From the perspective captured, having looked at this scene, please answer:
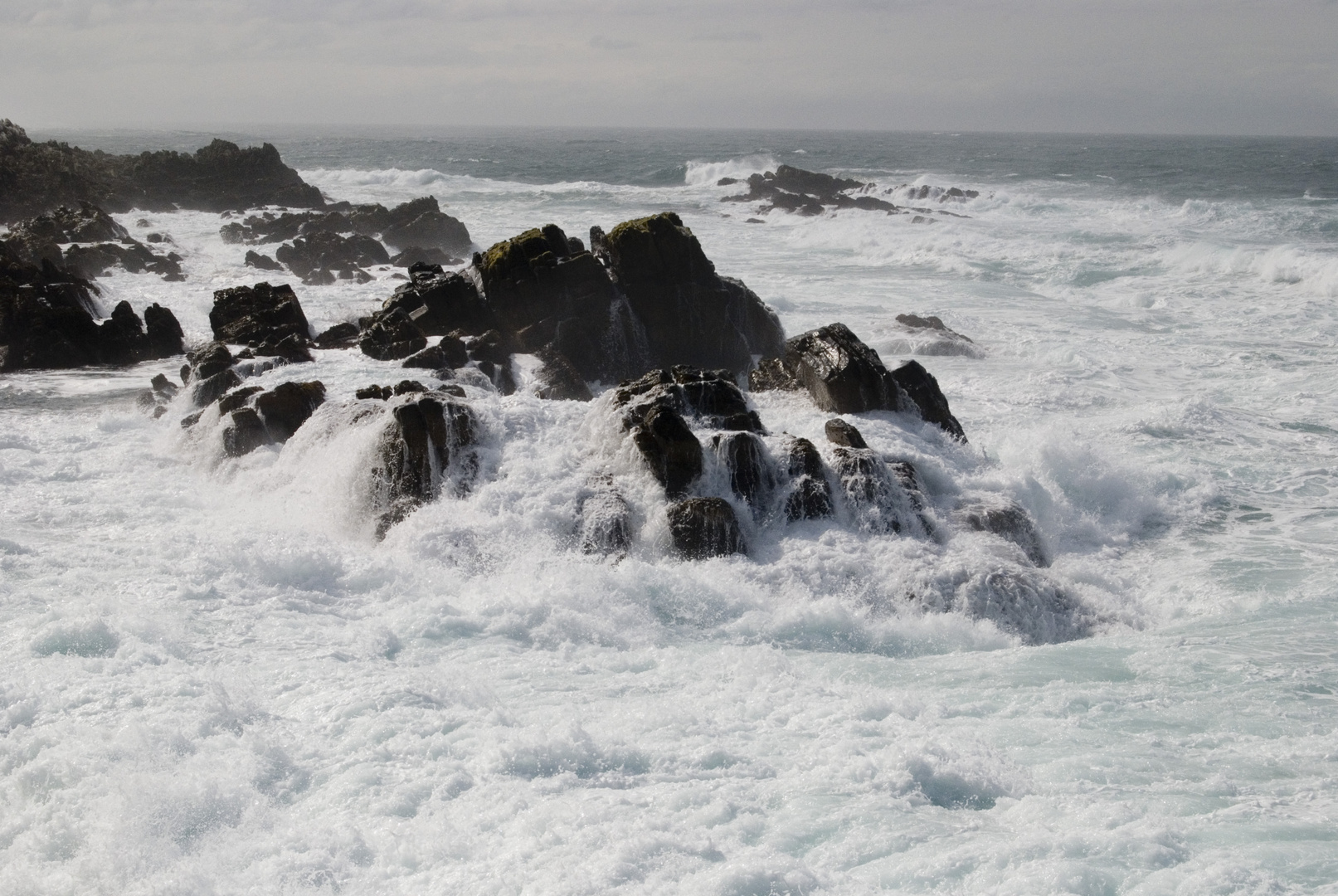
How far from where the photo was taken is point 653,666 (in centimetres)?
862

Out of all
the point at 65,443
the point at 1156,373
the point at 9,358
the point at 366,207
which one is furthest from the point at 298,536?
the point at 366,207

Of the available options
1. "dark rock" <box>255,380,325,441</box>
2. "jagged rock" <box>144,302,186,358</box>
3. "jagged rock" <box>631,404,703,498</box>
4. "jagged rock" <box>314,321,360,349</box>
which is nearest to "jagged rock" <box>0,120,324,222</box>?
"jagged rock" <box>144,302,186,358</box>

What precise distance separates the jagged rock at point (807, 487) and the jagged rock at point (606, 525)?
1.79 meters

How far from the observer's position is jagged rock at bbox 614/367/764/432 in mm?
12031

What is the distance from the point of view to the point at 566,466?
11625 millimetres

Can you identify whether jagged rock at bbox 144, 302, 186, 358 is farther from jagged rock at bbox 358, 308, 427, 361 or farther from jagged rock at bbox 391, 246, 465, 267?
jagged rock at bbox 391, 246, 465, 267

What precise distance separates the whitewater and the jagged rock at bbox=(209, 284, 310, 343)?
1.32m

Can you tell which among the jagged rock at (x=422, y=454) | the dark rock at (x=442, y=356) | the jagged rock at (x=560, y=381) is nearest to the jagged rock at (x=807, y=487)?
the jagged rock at (x=422, y=454)

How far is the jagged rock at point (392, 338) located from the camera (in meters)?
16.5

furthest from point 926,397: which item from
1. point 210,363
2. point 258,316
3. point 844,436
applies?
point 258,316

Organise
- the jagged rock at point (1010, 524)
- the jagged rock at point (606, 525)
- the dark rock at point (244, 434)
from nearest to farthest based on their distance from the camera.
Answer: the jagged rock at point (606, 525)
the jagged rock at point (1010, 524)
the dark rock at point (244, 434)

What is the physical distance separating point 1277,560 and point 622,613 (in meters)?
7.31

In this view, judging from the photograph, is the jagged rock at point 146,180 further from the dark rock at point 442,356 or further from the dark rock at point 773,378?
the dark rock at point 773,378

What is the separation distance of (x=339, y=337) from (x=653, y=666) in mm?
12071
